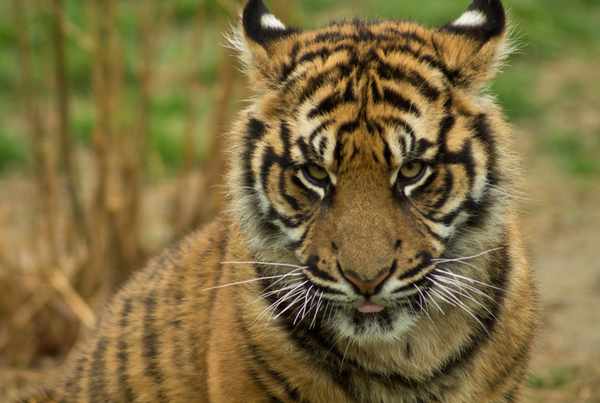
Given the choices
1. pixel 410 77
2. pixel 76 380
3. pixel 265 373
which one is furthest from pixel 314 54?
pixel 76 380

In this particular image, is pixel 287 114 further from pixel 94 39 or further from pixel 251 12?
pixel 94 39

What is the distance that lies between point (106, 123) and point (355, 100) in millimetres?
2690

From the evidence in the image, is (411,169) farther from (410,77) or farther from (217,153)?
(217,153)

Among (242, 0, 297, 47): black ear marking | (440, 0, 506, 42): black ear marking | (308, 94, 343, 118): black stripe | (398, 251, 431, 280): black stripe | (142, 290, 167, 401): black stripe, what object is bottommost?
(142, 290, 167, 401): black stripe

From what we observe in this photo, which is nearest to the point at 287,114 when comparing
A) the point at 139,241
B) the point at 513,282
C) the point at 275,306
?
the point at 275,306

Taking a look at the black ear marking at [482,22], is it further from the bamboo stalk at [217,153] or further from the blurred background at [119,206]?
the bamboo stalk at [217,153]

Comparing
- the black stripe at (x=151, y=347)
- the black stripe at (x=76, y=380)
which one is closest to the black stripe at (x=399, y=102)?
the black stripe at (x=151, y=347)

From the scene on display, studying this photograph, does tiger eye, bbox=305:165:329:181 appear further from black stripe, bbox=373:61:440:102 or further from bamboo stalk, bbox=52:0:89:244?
bamboo stalk, bbox=52:0:89:244

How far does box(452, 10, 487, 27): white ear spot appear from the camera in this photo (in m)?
2.77

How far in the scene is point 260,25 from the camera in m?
2.92

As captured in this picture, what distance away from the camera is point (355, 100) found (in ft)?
8.41

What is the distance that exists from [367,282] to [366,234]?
0.50ft

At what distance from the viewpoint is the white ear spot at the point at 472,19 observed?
109 inches

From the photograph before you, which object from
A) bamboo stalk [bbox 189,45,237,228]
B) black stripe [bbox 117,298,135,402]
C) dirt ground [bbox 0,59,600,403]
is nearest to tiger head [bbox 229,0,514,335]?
dirt ground [bbox 0,59,600,403]
